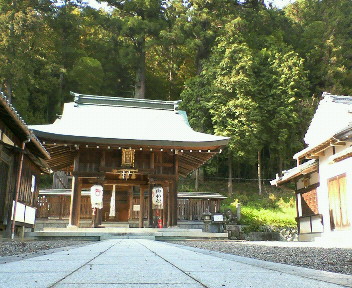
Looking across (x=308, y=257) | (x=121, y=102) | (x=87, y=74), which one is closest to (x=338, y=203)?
(x=308, y=257)

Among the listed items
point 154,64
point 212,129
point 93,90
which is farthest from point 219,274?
point 154,64

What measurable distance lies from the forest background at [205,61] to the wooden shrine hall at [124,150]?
10149mm

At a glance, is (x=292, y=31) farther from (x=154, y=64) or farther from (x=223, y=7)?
(x=154, y=64)

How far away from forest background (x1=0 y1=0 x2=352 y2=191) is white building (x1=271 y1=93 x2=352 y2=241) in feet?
29.8

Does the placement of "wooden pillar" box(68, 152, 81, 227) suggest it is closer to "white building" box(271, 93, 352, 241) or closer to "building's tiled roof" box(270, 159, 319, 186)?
"white building" box(271, 93, 352, 241)

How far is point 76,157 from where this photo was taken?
14266mm

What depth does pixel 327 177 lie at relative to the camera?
13383mm

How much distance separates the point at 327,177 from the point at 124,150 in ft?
25.3

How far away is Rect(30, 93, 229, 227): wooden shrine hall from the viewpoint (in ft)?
45.3

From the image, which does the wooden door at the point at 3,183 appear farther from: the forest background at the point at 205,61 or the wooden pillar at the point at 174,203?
the forest background at the point at 205,61

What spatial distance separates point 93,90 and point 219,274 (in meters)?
30.4

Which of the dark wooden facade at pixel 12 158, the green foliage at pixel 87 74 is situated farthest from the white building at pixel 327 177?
the green foliage at pixel 87 74

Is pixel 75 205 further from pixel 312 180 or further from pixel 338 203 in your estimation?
pixel 312 180

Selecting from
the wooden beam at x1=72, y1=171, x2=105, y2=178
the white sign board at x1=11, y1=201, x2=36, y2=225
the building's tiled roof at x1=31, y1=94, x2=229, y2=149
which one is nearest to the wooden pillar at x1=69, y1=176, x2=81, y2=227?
the wooden beam at x1=72, y1=171, x2=105, y2=178
